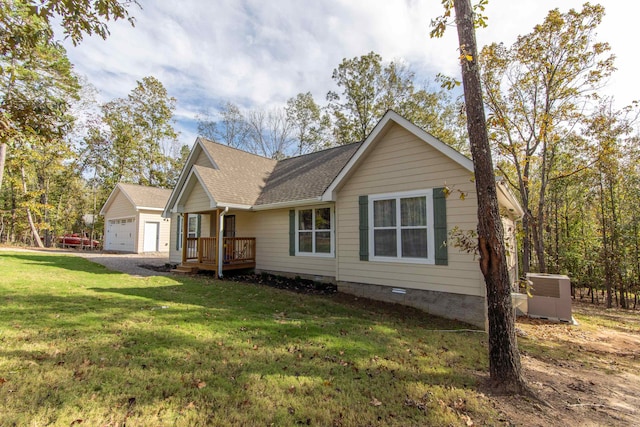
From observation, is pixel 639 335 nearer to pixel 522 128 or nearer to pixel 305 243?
pixel 522 128

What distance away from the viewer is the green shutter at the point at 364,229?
8219 millimetres

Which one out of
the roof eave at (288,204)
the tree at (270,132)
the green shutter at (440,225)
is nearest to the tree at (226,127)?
the tree at (270,132)

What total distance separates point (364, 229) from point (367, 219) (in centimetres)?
29

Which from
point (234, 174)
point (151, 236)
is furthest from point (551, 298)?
point (151, 236)

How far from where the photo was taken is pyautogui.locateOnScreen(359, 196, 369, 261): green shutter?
8.22 meters

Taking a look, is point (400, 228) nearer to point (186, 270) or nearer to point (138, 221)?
point (186, 270)

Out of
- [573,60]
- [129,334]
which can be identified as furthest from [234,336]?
[573,60]

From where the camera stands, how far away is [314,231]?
10375 millimetres

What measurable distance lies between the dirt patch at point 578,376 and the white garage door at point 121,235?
2350 cm

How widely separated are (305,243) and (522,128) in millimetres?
9534

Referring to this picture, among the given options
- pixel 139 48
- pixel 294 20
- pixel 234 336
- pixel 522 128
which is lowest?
pixel 234 336

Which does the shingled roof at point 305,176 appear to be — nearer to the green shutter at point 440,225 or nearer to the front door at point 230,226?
the front door at point 230,226

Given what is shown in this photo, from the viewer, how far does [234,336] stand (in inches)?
183

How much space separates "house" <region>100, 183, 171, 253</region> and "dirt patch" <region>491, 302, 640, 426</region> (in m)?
22.1
